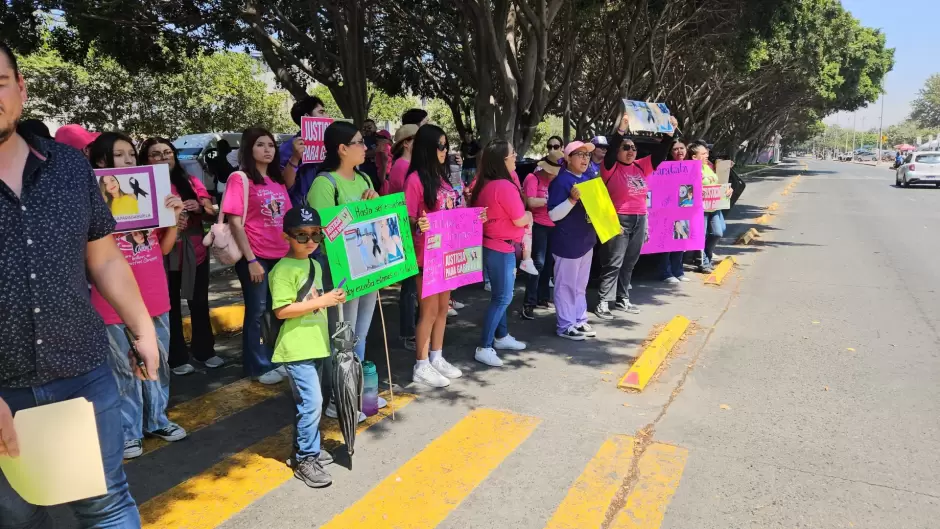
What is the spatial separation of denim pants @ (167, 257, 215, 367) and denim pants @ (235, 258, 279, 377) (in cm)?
43

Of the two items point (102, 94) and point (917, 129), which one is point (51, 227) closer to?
point (102, 94)

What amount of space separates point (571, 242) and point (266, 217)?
8.94 feet

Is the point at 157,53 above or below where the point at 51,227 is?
above

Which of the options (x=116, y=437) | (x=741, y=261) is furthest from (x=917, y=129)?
(x=116, y=437)

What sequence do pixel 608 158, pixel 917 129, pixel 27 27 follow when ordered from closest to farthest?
pixel 608 158, pixel 27 27, pixel 917 129

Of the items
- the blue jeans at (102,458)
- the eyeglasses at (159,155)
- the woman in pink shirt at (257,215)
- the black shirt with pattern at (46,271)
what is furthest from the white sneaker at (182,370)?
the black shirt with pattern at (46,271)

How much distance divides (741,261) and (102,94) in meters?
21.5

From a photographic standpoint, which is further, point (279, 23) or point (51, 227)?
point (279, 23)

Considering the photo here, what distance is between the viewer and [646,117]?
801cm

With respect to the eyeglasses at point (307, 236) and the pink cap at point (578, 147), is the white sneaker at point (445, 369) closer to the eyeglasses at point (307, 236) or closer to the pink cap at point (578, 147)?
the eyeglasses at point (307, 236)

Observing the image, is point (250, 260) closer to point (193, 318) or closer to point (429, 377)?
point (193, 318)

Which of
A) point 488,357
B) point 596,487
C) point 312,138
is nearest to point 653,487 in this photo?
point 596,487

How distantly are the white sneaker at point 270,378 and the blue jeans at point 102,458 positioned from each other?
2.80 metres

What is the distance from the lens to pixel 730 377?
5.13 metres
